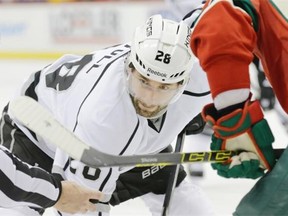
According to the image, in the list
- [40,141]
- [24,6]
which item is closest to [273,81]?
[40,141]

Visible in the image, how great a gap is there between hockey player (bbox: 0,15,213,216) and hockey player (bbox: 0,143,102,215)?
6.0 inches

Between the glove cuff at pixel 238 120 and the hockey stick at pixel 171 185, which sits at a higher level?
the glove cuff at pixel 238 120

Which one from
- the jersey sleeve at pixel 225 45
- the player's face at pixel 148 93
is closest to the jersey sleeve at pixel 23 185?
the player's face at pixel 148 93

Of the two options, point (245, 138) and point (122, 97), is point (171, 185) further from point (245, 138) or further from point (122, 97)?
point (245, 138)

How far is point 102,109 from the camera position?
1.83m

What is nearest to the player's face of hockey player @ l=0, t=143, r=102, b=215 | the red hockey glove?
hockey player @ l=0, t=143, r=102, b=215

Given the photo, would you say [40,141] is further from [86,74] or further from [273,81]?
[273,81]

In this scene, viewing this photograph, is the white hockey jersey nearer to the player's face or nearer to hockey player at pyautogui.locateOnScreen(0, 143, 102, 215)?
the player's face

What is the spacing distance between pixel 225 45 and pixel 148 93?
533 millimetres

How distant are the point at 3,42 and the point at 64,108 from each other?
13.0 feet

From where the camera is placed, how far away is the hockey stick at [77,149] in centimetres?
147

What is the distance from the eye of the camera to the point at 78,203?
1.69m

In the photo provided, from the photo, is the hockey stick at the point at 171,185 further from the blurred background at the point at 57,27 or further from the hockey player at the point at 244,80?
the blurred background at the point at 57,27

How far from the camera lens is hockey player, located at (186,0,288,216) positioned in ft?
4.55
